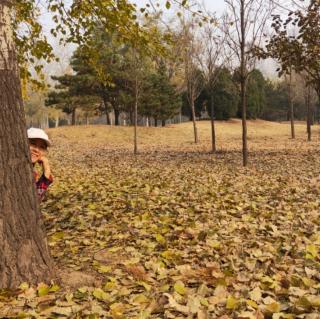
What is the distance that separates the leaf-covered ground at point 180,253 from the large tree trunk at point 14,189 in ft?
0.59

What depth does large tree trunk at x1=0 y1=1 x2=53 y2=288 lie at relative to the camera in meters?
3.01

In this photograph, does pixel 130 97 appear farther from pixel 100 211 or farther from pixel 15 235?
pixel 15 235

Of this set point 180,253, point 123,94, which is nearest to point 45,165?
point 180,253

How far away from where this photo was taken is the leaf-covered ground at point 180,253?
279 cm

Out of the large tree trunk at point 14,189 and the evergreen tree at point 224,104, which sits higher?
the evergreen tree at point 224,104

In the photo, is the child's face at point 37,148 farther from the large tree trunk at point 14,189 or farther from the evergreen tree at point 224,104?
the evergreen tree at point 224,104

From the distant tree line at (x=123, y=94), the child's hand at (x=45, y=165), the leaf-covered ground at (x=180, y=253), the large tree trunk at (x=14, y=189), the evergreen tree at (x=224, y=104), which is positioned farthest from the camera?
the evergreen tree at (x=224, y=104)

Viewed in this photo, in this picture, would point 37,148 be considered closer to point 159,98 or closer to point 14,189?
point 14,189

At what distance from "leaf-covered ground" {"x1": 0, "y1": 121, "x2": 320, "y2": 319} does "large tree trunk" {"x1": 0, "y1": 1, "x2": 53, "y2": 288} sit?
179 millimetres

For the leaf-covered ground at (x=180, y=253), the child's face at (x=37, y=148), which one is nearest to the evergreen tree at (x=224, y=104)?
the leaf-covered ground at (x=180, y=253)

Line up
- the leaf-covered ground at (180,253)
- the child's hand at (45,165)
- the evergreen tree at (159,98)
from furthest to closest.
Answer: the evergreen tree at (159,98) → the child's hand at (45,165) → the leaf-covered ground at (180,253)

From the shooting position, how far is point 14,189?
306 cm

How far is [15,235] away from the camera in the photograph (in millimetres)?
3041

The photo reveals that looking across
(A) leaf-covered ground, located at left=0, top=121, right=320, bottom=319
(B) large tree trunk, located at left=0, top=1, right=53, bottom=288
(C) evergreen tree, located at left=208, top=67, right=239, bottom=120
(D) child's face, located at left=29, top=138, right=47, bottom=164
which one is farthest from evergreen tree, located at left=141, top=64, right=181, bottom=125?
(B) large tree trunk, located at left=0, top=1, right=53, bottom=288
